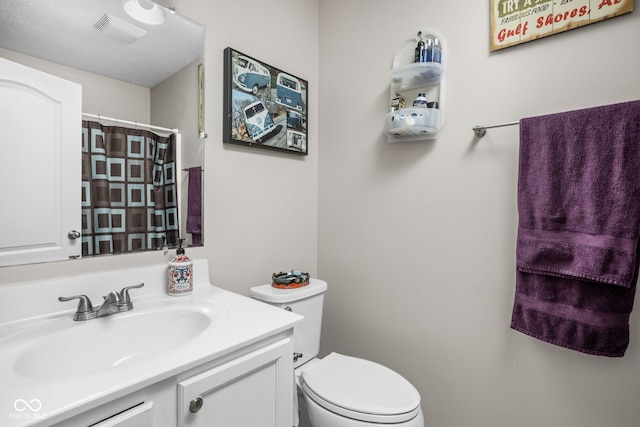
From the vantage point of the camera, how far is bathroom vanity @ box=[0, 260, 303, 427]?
60cm

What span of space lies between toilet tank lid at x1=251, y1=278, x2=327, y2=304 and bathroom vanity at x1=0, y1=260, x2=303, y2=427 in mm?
224

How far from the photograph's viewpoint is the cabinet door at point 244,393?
72 cm

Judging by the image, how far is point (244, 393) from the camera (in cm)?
83

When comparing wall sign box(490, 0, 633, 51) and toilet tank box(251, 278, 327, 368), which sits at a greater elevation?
wall sign box(490, 0, 633, 51)

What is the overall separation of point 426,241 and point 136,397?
3.90ft

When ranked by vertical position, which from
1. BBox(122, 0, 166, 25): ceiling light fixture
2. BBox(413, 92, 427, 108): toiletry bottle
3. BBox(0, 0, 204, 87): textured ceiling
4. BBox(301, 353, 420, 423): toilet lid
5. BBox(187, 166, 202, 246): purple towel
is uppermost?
BBox(122, 0, 166, 25): ceiling light fixture

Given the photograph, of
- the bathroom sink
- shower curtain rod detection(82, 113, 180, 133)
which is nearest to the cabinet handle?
the bathroom sink

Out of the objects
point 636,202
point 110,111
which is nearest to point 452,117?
point 636,202

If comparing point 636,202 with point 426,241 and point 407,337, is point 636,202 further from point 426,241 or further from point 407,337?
point 407,337

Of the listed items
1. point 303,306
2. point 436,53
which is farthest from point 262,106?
point 303,306

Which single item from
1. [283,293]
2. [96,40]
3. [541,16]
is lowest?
[283,293]

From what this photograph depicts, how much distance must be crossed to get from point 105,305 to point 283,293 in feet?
2.13

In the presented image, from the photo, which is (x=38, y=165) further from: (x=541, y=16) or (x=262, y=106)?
(x=541, y=16)

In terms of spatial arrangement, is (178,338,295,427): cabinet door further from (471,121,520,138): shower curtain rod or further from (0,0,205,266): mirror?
(471,121,520,138): shower curtain rod
